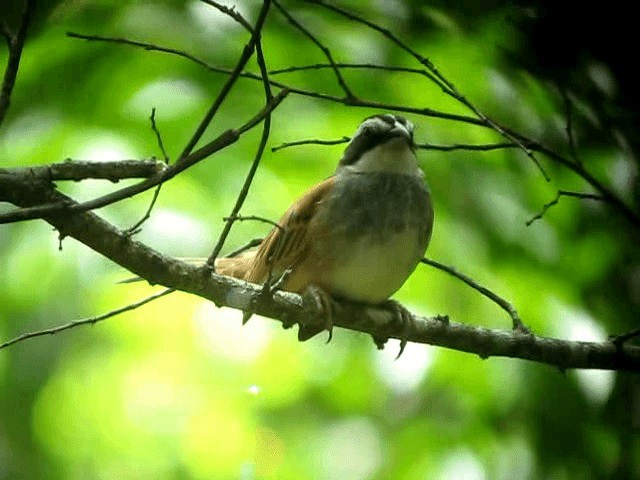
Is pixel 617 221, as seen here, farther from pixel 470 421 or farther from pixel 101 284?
pixel 101 284

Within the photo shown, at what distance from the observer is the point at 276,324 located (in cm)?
267

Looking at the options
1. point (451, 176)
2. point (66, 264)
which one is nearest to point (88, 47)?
point (66, 264)

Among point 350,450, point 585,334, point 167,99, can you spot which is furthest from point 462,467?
point 167,99

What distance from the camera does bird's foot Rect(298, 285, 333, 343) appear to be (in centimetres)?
183

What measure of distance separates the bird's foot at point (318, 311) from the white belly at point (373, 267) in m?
0.05

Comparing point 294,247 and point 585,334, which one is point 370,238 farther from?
point 585,334

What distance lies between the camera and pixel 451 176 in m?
2.73

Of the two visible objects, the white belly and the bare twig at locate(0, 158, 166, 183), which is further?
the white belly

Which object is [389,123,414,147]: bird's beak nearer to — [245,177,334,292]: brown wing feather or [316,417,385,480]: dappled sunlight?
[245,177,334,292]: brown wing feather

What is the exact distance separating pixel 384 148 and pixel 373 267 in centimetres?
29

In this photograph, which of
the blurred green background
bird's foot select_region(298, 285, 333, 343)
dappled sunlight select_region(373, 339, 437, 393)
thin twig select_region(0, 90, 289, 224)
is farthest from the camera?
dappled sunlight select_region(373, 339, 437, 393)

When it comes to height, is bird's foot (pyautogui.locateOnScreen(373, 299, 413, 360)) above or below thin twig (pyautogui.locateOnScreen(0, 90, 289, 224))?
above

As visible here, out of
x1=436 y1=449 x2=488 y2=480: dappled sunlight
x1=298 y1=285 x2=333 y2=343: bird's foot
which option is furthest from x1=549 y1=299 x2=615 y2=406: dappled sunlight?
x1=298 y1=285 x2=333 y2=343: bird's foot

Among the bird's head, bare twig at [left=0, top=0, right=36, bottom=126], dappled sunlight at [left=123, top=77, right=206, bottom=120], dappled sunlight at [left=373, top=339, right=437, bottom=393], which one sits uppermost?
dappled sunlight at [left=123, top=77, right=206, bottom=120]
